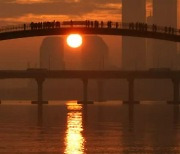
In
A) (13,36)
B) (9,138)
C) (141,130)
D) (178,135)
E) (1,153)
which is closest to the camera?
(1,153)

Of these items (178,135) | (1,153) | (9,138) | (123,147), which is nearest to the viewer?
(1,153)

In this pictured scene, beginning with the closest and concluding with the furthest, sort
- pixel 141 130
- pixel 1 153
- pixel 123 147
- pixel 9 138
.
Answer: pixel 1 153, pixel 123 147, pixel 9 138, pixel 141 130

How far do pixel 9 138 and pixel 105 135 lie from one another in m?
11.5

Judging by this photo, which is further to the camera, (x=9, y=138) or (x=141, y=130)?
(x=141, y=130)

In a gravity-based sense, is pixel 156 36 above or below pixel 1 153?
above

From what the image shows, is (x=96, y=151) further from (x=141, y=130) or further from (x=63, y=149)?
(x=141, y=130)

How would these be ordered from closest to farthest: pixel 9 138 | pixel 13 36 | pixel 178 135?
pixel 9 138
pixel 178 135
pixel 13 36

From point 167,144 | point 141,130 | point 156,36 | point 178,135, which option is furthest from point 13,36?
point 167,144

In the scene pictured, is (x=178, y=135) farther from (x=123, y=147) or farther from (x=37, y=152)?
(x=37, y=152)

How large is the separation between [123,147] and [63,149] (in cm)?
619

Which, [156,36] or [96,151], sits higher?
[156,36]

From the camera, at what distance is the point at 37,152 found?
6900cm

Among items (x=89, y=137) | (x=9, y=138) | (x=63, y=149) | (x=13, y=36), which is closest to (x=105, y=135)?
(x=89, y=137)

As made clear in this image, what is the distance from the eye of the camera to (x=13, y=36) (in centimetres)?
13850
